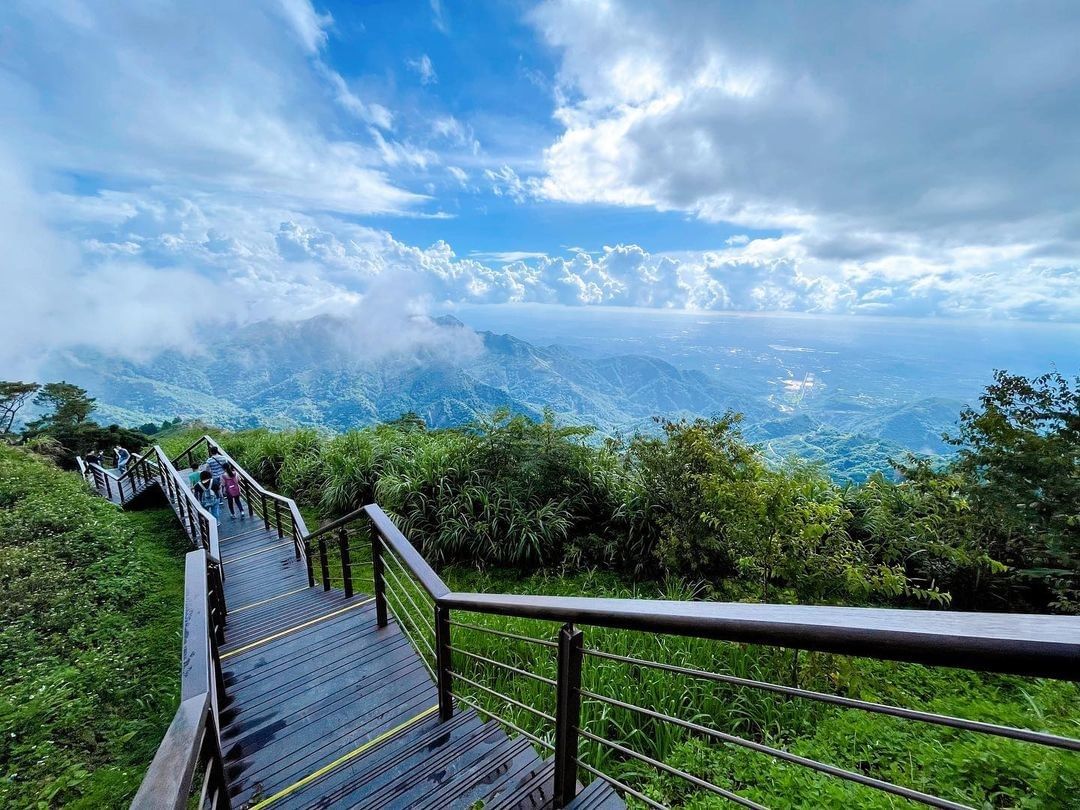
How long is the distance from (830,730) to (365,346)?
646ft

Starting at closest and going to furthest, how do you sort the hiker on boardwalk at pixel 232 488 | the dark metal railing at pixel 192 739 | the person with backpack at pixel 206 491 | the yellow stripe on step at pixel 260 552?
the dark metal railing at pixel 192 739 → the yellow stripe on step at pixel 260 552 → the person with backpack at pixel 206 491 → the hiker on boardwalk at pixel 232 488

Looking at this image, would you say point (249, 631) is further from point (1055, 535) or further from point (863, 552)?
point (1055, 535)

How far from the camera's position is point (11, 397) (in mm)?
24688

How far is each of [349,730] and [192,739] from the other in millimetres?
1932

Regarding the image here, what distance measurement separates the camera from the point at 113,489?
1197 centimetres

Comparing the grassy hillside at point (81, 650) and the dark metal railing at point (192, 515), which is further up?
the dark metal railing at point (192, 515)

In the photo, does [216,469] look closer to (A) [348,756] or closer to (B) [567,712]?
(A) [348,756]

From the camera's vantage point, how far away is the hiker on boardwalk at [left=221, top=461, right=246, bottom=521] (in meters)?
8.91

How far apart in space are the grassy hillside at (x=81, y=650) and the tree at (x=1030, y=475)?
29.0ft

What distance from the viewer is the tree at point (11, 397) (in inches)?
952

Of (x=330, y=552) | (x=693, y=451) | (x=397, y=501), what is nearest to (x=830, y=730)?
(x=693, y=451)

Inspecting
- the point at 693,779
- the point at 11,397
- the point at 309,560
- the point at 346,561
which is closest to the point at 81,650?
the point at 309,560

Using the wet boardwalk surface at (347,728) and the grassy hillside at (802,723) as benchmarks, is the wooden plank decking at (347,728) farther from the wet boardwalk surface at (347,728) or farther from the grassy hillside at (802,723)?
the grassy hillside at (802,723)

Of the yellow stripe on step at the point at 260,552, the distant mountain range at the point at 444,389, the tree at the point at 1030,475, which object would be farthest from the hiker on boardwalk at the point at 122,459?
the distant mountain range at the point at 444,389
